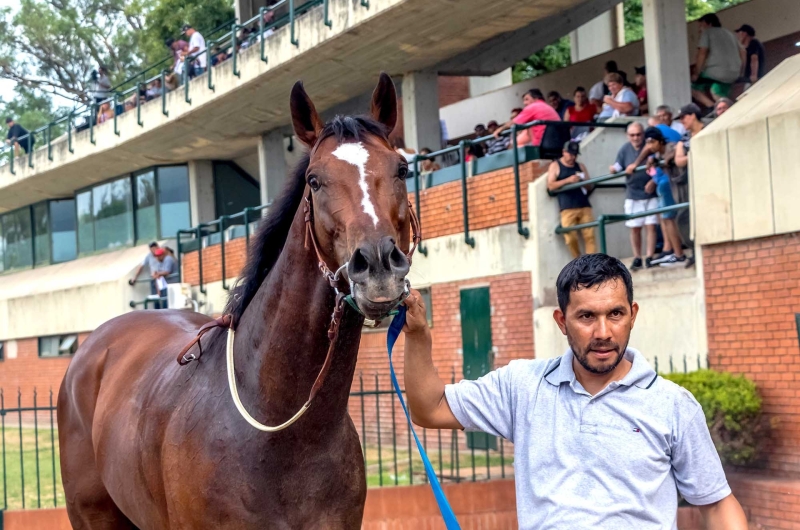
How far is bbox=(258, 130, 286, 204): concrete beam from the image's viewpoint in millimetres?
25188

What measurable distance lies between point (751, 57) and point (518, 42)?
20.8ft

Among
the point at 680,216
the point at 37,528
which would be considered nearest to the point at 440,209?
the point at 680,216

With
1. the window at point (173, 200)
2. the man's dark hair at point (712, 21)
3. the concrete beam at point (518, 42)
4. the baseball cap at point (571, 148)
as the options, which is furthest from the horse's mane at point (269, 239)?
the window at point (173, 200)

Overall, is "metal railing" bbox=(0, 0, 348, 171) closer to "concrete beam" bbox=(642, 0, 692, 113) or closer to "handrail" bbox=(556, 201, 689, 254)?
"concrete beam" bbox=(642, 0, 692, 113)

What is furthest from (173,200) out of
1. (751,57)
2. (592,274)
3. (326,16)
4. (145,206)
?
(592,274)

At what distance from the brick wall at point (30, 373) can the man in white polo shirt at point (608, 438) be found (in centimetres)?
2682

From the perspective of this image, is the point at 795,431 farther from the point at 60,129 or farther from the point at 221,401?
the point at 60,129

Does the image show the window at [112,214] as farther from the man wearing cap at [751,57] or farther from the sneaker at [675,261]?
the sneaker at [675,261]

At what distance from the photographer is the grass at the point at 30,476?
10.6m

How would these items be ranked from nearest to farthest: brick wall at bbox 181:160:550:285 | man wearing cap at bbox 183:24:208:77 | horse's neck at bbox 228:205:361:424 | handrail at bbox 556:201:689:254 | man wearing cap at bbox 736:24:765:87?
1. horse's neck at bbox 228:205:361:424
2. handrail at bbox 556:201:689:254
3. brick wall at bbox 181:160:550:285
4. man wearing cap at bbox 736:24:765:87
5. man wearing cap at bbox 183:24:208:77

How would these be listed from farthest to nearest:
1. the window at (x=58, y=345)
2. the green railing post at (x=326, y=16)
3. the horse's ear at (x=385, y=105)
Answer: the window at (x=58, y=345) → the green railing post at (x=326, y=16) → the horse's ear at (x=385, y=105)

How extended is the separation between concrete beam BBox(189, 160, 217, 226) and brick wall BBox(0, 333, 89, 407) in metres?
4.62

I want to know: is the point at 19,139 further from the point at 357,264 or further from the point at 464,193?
the point at 357,264

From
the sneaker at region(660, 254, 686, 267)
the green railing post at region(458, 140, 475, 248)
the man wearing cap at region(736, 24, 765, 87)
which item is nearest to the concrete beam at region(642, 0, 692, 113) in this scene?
the man wearing cap at region(736, 24, 765, 87)
